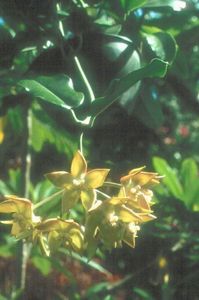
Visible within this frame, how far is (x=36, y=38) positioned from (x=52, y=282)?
103 cm

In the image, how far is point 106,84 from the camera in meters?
0.93

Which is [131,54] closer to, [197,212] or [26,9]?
[26,9]

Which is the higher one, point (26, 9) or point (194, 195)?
point (26, 9)

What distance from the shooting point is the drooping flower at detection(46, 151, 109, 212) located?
0.80 meters

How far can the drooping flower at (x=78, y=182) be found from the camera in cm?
80

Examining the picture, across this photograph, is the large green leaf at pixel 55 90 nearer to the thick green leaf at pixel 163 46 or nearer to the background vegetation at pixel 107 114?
the background vegetation at pixel 107 114

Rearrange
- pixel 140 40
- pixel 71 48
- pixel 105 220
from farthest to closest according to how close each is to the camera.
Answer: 1. pixel 140 40
2. pixel 71 48
3. pixel 105 220

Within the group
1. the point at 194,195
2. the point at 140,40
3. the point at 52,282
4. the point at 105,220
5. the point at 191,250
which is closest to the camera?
the point at 105,220

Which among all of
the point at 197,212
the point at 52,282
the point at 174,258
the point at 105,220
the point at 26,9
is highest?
the point at 26,9

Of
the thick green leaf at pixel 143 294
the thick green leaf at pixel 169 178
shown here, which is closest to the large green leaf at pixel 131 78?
the thick green leaf at pixel 169 178

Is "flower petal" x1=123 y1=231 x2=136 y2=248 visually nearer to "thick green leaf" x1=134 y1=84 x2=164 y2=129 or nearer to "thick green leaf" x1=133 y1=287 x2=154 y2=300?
"thick green leaf" x1=134 y1=84 x2=164 y2=129

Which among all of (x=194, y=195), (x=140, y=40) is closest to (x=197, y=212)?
(x=194, y=195)

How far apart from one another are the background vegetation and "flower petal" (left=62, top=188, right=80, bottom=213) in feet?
Result: 0.27

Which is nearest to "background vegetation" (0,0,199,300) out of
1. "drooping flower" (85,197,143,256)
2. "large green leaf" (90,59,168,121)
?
"large green leaf" (90,59,168,121)
